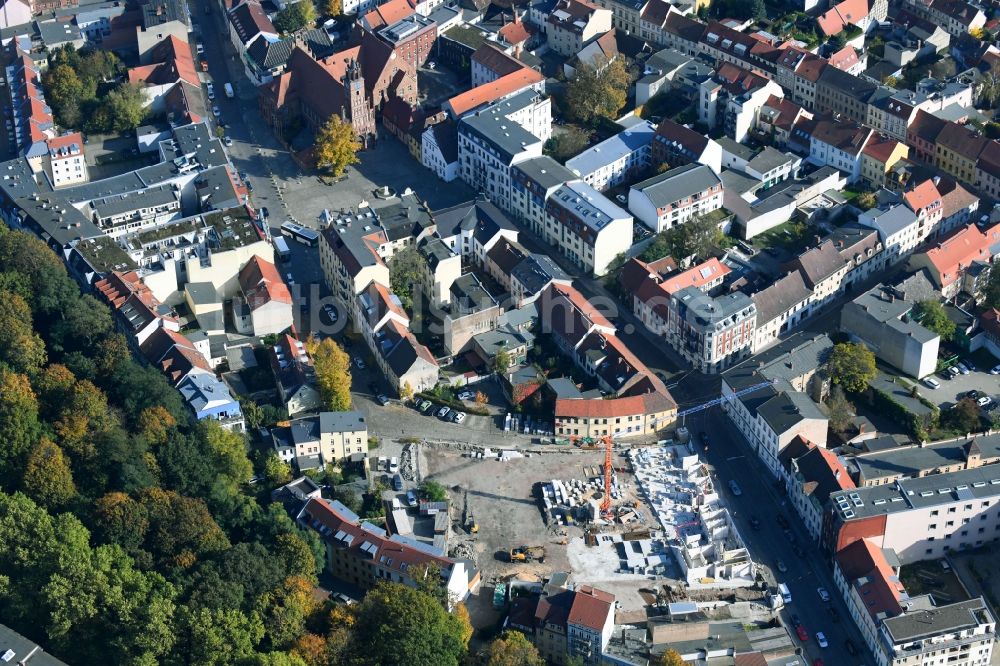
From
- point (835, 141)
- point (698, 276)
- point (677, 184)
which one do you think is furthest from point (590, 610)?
point (835, 141)

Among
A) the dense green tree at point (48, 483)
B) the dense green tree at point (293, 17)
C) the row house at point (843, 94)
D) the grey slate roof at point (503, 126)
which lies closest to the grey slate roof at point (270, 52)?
the dense green tree at point (293, 17)

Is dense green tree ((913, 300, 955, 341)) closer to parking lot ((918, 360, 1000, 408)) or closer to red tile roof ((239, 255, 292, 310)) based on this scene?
parking lot ((918, 360, 1000, 408))

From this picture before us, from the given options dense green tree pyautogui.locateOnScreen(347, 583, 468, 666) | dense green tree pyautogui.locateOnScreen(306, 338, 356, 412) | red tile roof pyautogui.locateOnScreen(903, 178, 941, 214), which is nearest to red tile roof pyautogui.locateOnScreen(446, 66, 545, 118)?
dense green tree pyautogui.locateOnScreen(306, 338, 356, 412)

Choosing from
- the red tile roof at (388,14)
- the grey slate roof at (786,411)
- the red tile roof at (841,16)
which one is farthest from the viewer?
the red tile roof at (841,16)

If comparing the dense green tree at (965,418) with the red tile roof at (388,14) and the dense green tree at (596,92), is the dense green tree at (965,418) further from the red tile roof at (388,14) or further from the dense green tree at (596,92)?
the red tile roof at (388,14)

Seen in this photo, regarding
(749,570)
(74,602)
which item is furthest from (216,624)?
(749,570)

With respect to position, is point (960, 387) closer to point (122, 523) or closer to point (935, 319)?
point (935, 319)
